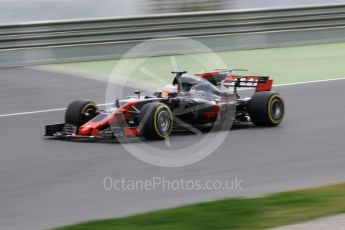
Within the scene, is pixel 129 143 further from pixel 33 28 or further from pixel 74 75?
pixel 33 28

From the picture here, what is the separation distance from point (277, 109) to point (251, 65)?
5955 mm

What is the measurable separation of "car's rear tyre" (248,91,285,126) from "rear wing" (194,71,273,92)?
0.45m

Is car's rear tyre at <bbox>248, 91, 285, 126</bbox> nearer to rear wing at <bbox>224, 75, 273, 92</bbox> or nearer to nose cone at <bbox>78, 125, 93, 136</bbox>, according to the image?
rear wing at <bbox>224, 75, 273, 92</bbox>

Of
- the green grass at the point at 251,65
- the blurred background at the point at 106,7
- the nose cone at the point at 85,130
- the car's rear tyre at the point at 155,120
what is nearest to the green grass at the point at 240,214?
the car's rear tyre at the point at 155,120

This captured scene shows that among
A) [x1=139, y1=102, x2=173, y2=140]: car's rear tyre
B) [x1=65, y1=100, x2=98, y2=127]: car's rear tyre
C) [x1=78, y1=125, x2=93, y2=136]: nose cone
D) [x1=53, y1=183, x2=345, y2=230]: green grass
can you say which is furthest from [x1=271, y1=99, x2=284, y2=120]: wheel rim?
[x1=53, y1=183, x2=345, y2=230]: green grass

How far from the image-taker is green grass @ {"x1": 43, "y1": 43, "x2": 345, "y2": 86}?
15.9 metres

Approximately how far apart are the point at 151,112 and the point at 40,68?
277 inches

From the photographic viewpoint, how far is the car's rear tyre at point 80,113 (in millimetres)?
10562

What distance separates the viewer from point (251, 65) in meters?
17.0

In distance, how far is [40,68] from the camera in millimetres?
16422

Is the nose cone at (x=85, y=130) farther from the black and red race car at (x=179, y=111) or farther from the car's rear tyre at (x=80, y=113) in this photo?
the car's rear tyre at (x=80, y=113)

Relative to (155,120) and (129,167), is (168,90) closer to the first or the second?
(155,120)

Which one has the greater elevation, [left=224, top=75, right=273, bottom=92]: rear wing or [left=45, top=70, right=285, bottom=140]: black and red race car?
[left=224, top=75, right=273, bottom=92]: rear wing

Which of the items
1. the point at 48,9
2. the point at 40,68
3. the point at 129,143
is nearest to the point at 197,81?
the point at 129,143
